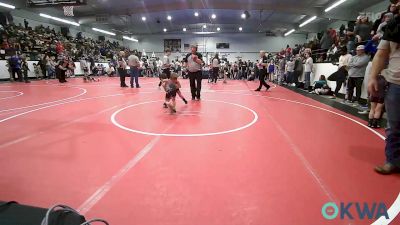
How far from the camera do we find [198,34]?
1442 inches

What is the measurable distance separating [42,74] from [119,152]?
64.2ft

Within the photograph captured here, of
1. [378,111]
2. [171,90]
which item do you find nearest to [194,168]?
[171,90]

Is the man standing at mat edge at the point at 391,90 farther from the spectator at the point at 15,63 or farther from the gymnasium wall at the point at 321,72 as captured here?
the spectator at the point at 15,63

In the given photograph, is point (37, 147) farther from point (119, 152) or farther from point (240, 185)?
Result: point (240, 185)

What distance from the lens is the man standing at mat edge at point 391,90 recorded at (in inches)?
120

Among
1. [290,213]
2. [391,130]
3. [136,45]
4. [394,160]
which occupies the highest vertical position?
[136,45]

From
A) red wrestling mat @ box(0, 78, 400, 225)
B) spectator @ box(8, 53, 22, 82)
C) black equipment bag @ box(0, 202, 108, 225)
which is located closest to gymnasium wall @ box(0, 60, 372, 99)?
spectator @ box(8, 53, 22, 82)

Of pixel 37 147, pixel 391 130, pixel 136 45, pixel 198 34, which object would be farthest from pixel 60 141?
pixel 136 45

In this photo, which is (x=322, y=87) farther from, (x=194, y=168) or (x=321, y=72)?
(x=194, y=168)

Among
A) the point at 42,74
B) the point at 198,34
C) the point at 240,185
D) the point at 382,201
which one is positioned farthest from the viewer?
the point at 198,34

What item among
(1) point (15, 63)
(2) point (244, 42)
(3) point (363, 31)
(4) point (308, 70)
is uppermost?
(2) point (244, 42)

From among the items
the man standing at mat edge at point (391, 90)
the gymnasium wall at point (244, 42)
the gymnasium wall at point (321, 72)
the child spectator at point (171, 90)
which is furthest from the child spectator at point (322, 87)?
the gymnasium wall at point (244, 42)

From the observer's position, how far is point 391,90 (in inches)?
124

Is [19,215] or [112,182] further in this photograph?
[112,182]
